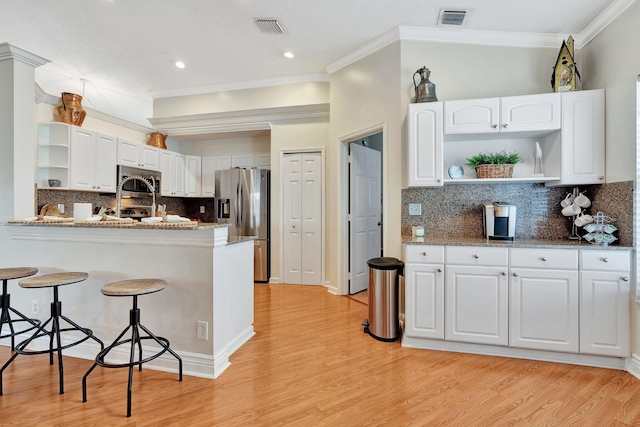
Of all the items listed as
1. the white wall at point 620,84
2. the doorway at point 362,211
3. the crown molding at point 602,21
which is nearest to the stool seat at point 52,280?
the doorway at point 362,211

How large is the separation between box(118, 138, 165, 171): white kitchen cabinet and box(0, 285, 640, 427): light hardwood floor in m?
2.84

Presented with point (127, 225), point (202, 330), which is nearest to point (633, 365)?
point (202, 330)

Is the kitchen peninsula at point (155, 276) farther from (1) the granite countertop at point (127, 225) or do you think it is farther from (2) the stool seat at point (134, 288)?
(2) the stool seat at point (134, 288)

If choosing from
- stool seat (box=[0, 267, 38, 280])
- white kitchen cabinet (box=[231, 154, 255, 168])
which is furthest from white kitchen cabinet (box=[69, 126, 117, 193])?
stool seat (box=[0, 267, 38, 280])

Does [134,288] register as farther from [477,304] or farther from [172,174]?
[172,174]

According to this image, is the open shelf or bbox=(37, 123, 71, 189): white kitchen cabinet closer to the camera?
the open shelf

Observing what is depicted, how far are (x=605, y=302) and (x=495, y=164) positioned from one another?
1300 millimetres

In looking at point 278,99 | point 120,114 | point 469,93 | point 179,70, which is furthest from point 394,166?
point 120,114

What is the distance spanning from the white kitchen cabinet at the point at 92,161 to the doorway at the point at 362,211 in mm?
3399

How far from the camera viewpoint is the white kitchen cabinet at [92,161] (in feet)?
12.7

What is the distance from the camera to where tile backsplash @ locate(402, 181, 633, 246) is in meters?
2.89

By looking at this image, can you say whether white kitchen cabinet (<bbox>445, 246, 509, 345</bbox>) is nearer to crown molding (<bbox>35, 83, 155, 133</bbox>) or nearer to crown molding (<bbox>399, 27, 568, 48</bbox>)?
crown molding (<bbox>399, 27, 568, 48</bbox>)

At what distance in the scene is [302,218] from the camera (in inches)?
185

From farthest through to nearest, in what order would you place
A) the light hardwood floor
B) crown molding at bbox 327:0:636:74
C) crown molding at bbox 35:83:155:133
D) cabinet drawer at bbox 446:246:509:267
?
crown molding at bbox 35:83:155:133 < crown molding at bbox 327:0:636:74 < cabinet drawer at bbox 446:246:509:267 < the light hardwood floor
